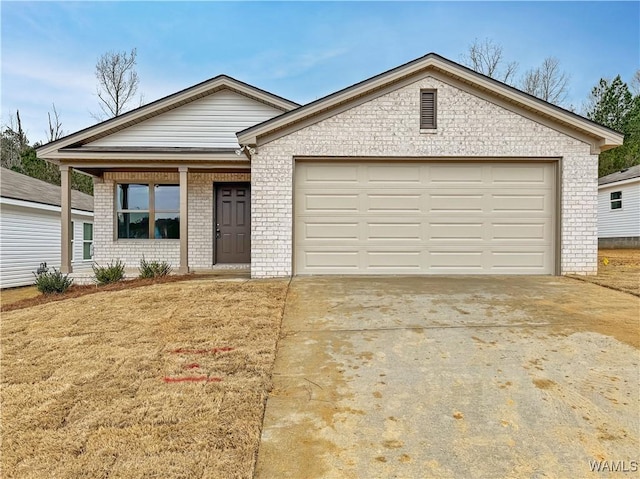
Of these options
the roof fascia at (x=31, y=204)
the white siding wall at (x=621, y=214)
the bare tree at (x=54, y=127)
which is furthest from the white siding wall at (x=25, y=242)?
the white siding wall at (x=621, y=214)

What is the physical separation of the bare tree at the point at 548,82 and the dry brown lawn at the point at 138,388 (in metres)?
30.8

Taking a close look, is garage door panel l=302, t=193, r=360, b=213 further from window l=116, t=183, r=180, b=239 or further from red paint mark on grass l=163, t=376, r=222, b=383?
red paint mark on grass l=163, t=376, r=222, b=383

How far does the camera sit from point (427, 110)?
8445 millimetres

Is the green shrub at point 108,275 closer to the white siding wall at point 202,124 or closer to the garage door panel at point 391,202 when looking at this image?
the white siding wall at point 202,124

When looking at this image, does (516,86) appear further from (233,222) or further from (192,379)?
(192,379)

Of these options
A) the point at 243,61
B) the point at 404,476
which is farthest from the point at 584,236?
the point at 243,61

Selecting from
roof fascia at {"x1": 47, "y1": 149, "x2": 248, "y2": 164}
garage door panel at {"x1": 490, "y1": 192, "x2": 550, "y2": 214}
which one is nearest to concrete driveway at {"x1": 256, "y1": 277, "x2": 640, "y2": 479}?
garage door panel at {"x1": 490, "y1": 192, "x2": 550, "y2": 214}

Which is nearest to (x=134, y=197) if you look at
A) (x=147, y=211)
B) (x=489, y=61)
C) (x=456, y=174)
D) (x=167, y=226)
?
(x=147, y=211)

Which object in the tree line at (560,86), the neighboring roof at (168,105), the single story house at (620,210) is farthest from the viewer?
the tree line at (560,86)

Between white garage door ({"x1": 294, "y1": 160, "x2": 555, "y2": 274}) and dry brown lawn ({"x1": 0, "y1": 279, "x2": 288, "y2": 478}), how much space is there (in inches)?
109

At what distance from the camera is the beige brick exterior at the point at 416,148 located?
831cm

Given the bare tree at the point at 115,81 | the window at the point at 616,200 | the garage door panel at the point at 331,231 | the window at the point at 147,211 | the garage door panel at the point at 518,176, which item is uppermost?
the bare tree at the point at 115,81

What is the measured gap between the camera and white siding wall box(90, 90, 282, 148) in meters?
11.1

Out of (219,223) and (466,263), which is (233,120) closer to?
(219,223)
